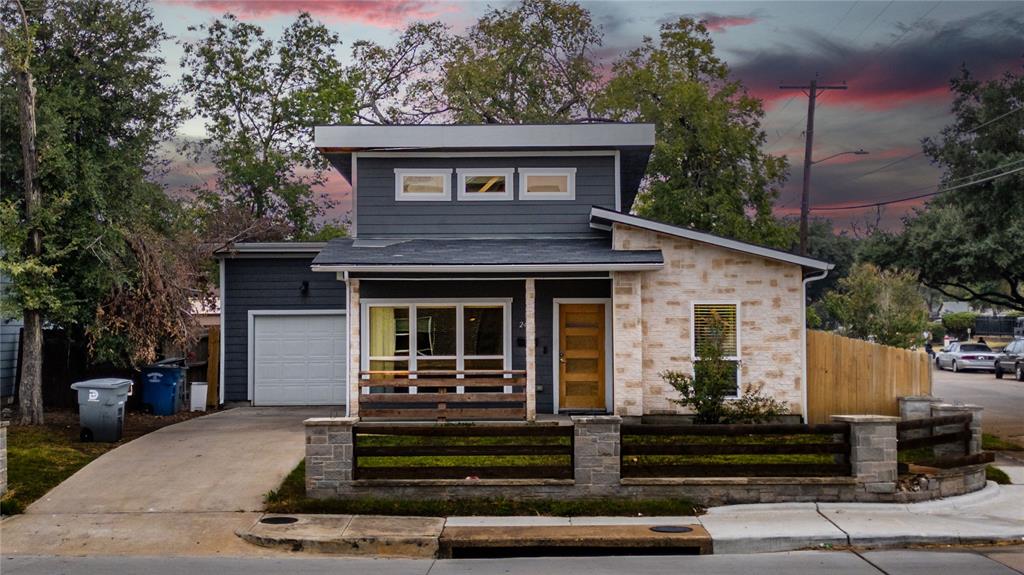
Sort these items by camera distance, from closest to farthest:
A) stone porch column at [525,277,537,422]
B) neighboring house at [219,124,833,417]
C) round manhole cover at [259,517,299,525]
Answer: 1. round manhole cover at [259,517,299,525]
2. stone porch column at [525,277,537,422]
3. neighboring house at [219,124,833,417]

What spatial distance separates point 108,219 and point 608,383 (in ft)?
32.2

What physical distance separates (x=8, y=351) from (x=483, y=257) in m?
10.2

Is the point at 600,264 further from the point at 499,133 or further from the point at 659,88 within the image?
the point at 659,88

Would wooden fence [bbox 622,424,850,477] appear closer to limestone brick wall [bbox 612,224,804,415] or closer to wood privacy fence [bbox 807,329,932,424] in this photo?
limestone brick wall [bbox 612,224,804,415]

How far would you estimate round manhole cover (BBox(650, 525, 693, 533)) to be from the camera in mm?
10719

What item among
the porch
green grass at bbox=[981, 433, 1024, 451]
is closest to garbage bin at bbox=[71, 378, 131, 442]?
the porch

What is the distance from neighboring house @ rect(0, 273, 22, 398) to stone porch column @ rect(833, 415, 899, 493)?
15720 mm

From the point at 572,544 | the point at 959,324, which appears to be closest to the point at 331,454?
the point at 572,544

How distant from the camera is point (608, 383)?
18422 millimetres

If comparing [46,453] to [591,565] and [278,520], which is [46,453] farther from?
[591,565]

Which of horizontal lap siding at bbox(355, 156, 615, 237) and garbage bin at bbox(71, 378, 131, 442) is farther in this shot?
horizontal lap siding at bbox(355, 156, 615, 237)

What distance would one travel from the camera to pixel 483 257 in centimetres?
1697

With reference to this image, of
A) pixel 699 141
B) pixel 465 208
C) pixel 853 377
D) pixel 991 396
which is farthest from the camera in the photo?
pixel 699 141

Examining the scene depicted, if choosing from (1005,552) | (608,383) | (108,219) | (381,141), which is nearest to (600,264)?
(608,383)
